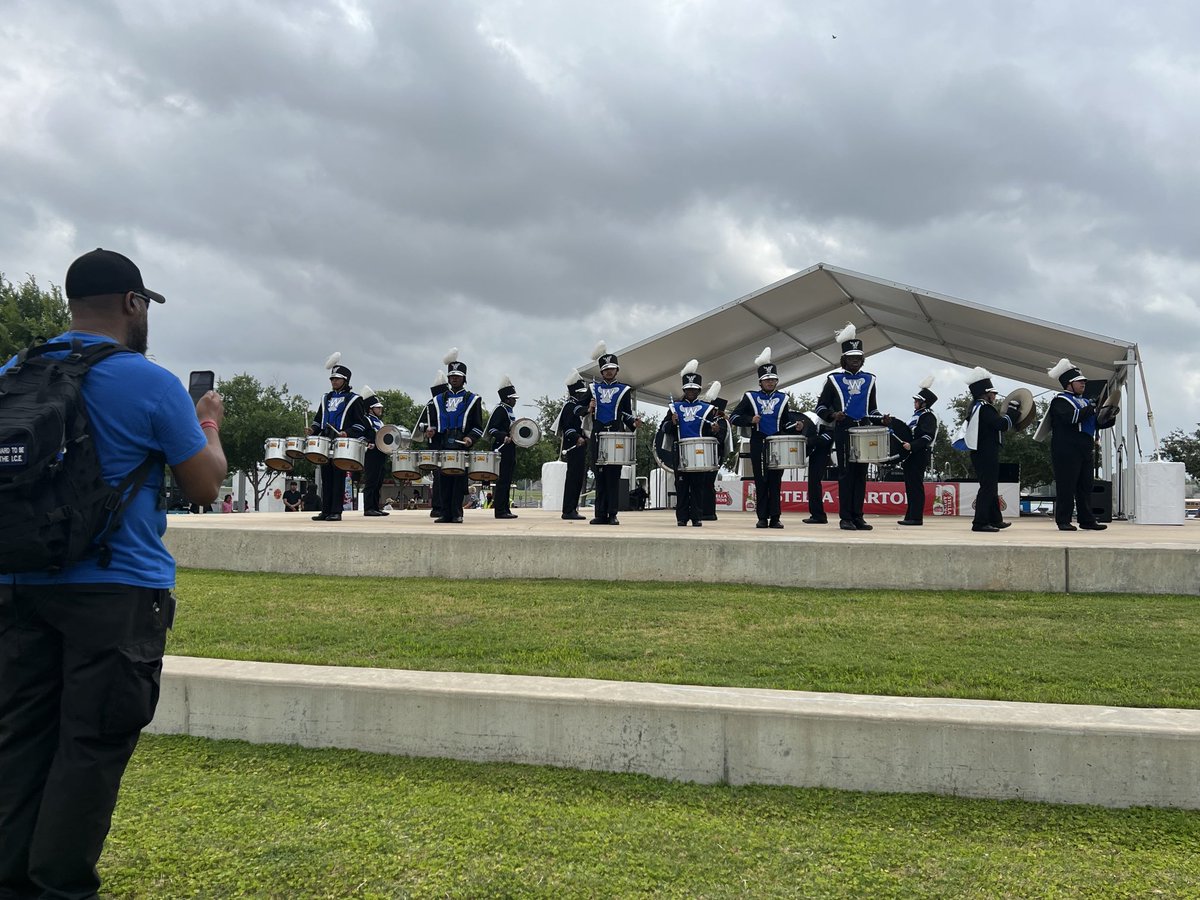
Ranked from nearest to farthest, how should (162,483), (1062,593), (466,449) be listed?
1. (162,483)
2. (1062,593)
3. (466,449)

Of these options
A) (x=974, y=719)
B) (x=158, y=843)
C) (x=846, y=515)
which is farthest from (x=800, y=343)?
(x=158, y=843)

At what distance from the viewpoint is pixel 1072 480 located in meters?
11.8

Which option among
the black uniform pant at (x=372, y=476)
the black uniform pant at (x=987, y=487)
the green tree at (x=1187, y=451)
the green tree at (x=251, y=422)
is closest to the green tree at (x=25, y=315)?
the green tree at (x=251, y=422)

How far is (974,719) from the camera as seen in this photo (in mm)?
3732

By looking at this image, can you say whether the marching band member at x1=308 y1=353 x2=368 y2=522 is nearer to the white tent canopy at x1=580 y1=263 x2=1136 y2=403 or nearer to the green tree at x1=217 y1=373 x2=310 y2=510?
the white tent canopy at x1=580 y1=263 x2=1136 y2=403

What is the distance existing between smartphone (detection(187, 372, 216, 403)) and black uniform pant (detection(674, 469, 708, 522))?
9305 millimetres

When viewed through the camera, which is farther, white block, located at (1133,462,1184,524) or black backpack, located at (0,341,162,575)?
white block, located at (1133,462,1184,524)

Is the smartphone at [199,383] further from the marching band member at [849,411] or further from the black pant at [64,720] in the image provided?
the marching band member at [849,411]

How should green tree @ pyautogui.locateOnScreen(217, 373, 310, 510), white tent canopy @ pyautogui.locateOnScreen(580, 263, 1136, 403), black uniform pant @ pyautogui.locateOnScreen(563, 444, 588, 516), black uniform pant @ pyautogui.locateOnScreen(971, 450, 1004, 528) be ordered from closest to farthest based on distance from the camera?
1. black uniform pant @ pyautogui.locateOnScreen(971, 450, 1004, 528)
2. black uniform pant @ pyautogui.locateOnScreen(563, 444, 588, 516)
3. white tent canopy @ pyautogui.locateOnScreen(580, 263, 1136, 403)
4. green tree @ pyautogui.locateOnScreen(217, 373, 310, 510)

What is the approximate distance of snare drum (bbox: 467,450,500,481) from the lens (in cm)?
1339

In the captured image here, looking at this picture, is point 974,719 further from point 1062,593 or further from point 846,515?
point 846,515

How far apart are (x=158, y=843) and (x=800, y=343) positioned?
2037cm

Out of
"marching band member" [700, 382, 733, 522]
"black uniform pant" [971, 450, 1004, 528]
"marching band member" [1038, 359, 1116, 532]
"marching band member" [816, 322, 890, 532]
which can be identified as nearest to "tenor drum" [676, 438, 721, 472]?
"marching band member" [700, 382, 733, 522]

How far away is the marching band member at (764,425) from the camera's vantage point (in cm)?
1220
